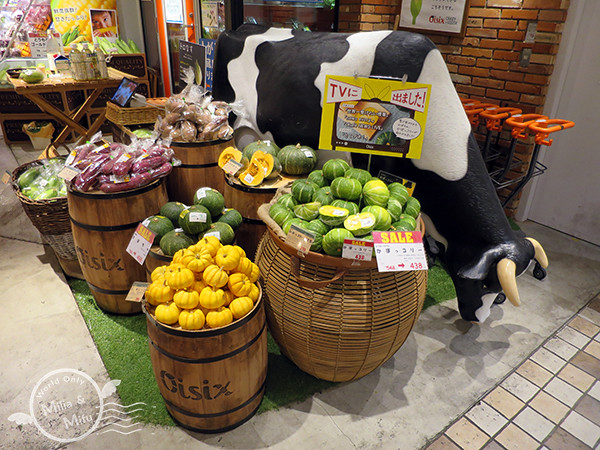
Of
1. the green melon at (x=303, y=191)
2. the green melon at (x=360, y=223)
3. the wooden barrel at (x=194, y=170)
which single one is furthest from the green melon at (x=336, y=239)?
the wooden barrel at (x=194, y=170)

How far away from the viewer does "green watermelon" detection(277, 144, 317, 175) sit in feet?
8.93

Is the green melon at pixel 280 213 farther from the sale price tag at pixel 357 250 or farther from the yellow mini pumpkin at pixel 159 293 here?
the yellow mini pumpkin at pixel 159 293

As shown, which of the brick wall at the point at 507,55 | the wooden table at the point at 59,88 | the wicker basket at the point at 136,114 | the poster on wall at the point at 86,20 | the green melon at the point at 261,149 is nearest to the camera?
the green melon at the point at 261,149

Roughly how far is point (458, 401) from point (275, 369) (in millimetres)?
1020

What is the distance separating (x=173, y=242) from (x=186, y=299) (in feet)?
1.85

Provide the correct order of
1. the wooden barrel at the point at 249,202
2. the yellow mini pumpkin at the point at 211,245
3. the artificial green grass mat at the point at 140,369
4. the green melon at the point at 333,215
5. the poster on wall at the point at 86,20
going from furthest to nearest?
the poster on wall at the point at 86,20 → the wooden barrel at the point at 249,202 → the artificial green grass mat at the point at 140,369 → the yellow mini pumpkin at the point at 211,245 → the green melon at the point at 333,215

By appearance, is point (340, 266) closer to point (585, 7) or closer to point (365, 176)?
point (365, 176)

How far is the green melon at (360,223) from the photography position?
183 centimetres

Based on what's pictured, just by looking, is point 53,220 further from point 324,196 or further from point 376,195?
point 376,195

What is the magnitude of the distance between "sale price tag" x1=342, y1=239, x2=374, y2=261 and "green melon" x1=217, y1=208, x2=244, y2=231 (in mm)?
976

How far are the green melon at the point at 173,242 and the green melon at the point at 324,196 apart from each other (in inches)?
29.7

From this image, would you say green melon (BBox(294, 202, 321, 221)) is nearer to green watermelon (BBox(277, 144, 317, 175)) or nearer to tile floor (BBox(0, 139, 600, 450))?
green watermelon (BBox(277, 144, 317, 175))

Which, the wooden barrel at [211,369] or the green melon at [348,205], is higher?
the green melon at [348,205]

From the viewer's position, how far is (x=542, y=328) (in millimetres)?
2945
